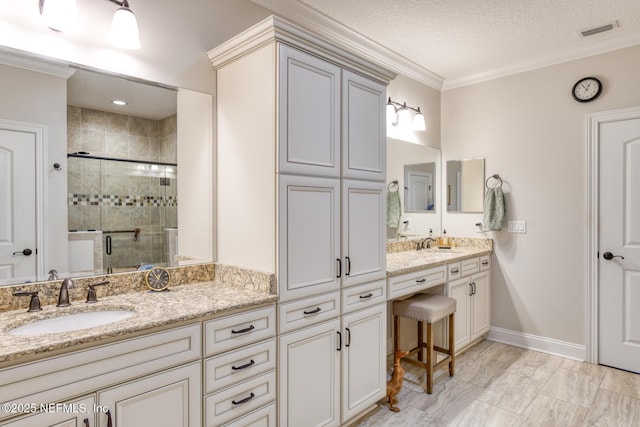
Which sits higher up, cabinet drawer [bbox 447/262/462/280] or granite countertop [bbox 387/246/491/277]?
granite countertop [bbox 387/246/491/277]

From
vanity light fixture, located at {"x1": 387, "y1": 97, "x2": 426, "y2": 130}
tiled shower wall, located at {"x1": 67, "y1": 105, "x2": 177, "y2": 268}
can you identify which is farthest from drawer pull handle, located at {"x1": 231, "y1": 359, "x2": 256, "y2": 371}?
vanity light fixture, located at {"x1": 387, "y1": 97, "x2": 426, "y2": 130}

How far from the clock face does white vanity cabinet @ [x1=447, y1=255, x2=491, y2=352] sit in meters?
2.19

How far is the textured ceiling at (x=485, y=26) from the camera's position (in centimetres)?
253

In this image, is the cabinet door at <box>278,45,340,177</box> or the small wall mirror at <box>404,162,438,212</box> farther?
the small wall mirror at <box>404,162,438,212</box>

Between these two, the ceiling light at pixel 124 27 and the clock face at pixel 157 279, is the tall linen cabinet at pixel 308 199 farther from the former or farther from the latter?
the ceiling light at pixel 124 27

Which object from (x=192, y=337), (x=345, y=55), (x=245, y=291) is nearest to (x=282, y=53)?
(x=345, y=55)

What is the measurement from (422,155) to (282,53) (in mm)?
2359

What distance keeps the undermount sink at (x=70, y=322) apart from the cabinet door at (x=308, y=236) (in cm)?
72

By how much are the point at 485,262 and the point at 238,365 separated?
110 inches

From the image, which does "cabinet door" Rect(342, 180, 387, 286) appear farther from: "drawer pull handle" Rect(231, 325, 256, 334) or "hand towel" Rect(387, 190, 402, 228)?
"hand towel" Rect(387, 190, 402, 228)

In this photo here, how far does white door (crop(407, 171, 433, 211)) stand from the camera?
363cm

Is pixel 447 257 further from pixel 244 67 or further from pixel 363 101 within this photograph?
pixel 244 67

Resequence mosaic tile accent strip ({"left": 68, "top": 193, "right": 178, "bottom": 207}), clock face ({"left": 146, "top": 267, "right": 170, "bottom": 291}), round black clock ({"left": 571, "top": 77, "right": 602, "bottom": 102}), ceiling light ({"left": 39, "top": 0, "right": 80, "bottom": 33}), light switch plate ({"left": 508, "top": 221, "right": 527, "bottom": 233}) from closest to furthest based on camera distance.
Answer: ceiling light ({"left": 39, "top": 0, "right": 80, "bottom": 33}), mosaic tile accent strip ({"left": 68, "top": 193, "right": 178, "bottom": 207}), clock face ({"left": 146, "top": 267, "right": 170, "bottom": 291}), round black clock ({"left": 571, "top": 77, "right": 602, "bottom": 102}), light switch plate ({"left": 508, "top": 221, "right": 527, "bottom": 233})

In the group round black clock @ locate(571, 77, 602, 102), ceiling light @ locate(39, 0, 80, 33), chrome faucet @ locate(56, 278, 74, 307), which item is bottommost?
chrome faucet @ locate(56, 278, 74, 307)
